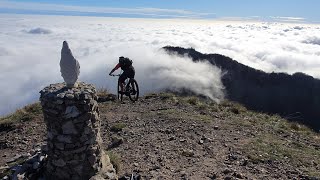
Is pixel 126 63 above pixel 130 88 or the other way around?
Answer: above

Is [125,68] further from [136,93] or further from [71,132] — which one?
[71,132]

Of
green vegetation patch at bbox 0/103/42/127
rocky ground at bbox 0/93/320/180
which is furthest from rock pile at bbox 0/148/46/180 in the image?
green vegetation patch at bbox 0/103/42/127

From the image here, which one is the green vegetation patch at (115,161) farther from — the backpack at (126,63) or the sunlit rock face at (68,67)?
the backpack at (126,63)

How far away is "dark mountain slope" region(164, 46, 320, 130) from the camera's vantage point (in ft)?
312


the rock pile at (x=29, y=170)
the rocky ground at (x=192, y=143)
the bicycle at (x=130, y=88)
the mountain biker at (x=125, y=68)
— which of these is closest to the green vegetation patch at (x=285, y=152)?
the rocky ground at (x=192, y=143)

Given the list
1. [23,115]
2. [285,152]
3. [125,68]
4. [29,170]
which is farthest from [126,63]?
[29,170]

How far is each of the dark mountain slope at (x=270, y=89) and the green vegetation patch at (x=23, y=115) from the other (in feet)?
246

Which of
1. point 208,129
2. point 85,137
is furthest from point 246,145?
point 85,137

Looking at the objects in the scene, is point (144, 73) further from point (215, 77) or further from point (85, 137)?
point (85, 137)

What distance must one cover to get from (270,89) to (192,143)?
97.3m

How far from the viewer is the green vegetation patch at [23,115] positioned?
17125mm

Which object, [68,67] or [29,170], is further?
[29,170]

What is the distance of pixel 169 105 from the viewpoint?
1952 centimetres

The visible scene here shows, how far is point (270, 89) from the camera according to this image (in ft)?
349
